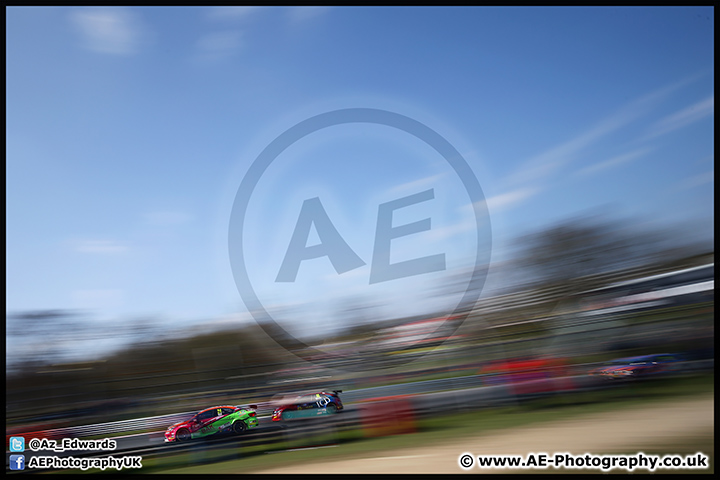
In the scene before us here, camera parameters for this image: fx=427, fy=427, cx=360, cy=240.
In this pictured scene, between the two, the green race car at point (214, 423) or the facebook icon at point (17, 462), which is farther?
the green race car at point (214, 423)

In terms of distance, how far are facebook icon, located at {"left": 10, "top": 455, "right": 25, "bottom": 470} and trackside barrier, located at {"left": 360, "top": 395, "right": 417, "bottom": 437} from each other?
465cm

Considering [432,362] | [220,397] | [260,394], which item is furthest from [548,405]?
[220,397]

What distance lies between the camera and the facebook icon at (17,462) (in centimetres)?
569

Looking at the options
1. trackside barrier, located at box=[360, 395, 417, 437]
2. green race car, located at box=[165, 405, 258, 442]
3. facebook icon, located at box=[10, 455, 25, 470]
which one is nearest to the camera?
facebook icon, located at box=[10, 455, 25, 470]

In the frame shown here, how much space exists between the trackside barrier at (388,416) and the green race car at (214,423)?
1.77m

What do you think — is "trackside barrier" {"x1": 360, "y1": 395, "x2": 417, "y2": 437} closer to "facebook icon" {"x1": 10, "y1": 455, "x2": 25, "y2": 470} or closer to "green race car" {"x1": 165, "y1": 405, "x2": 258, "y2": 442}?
"green race car" {"x1": 165, "y1": 405, "x2": 258, "y2": 442}

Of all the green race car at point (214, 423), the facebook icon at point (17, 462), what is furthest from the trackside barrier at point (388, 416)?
the facebook icon at point (17, 462)

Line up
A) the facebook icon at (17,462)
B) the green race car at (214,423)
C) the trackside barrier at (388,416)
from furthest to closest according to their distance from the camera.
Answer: the green race car at (214,423)
the trackside barrier at (388,416)
the facebook icon at (17,462)

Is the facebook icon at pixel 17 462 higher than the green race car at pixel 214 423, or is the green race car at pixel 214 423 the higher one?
the green race car at pixel 214 423

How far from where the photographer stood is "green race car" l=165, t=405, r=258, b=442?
661 centimetres

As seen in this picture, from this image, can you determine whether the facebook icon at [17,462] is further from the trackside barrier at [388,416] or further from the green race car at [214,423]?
the trackside barrier at [388,416]

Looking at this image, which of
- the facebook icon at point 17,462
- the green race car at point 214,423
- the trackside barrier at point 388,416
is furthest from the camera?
the green race car at point 214,423

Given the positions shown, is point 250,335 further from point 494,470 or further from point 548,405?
point 548,405

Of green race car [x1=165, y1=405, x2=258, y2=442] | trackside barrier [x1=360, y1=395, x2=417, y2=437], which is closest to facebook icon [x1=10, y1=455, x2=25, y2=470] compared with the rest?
green race car [x1=165, y1=405, x2=258, y2=442]
